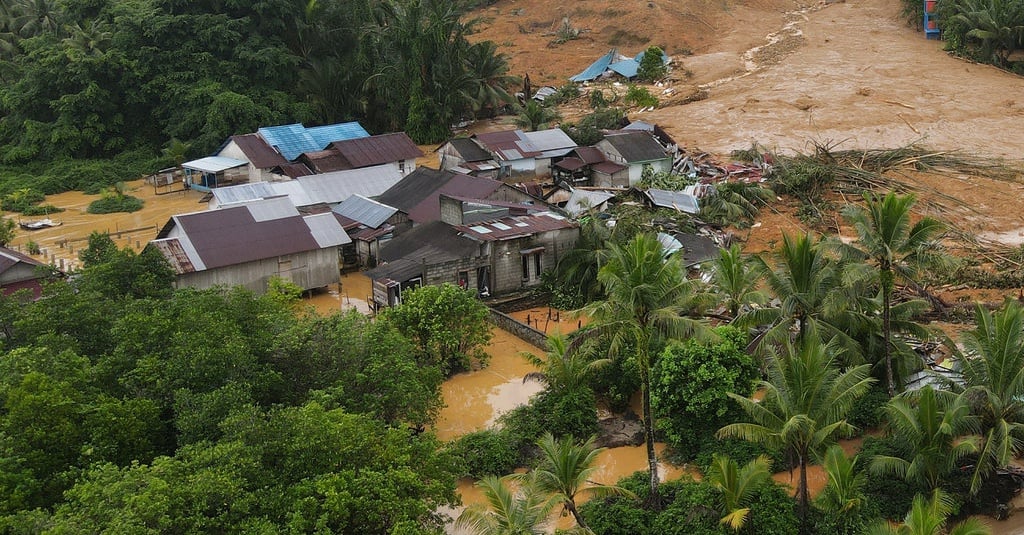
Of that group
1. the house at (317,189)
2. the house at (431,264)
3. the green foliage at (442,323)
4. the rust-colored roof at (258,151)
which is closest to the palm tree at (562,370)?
the green foliage at (442,323)

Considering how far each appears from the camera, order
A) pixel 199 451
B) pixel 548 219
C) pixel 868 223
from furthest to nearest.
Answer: pixel 548 219 → pixel 868 223 → pixel 199 451

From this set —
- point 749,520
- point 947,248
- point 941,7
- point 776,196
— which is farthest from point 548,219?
point 941,7

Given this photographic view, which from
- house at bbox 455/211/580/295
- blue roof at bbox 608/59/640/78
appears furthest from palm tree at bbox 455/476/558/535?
blue roof at bbox 608/59/640/78

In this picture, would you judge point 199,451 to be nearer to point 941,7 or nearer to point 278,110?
point 278,110

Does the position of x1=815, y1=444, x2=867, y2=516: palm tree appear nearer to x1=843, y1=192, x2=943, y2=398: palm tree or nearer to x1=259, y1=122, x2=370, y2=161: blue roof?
x1=843, y1=192, x2=943, y2=398: palm tree

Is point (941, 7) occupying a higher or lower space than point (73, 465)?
higher

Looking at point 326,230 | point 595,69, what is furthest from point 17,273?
point 595,69

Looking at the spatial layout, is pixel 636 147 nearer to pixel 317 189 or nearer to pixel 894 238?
pixel 317 189
